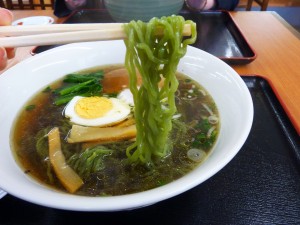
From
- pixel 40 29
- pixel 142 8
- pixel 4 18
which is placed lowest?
pixel 142 8

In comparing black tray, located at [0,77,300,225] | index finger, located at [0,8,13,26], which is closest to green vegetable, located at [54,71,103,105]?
index finger, located at [0,8,13,26]

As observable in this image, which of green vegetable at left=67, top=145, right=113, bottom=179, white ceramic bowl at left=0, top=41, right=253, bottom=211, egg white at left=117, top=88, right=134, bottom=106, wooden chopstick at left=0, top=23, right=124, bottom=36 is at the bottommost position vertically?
egg white at left=117, top=88, right=134, bottom=106

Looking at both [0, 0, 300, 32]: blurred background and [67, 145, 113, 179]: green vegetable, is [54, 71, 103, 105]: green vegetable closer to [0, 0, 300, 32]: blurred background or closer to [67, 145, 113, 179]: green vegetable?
[67, 145, 113, 179]: green vegetable

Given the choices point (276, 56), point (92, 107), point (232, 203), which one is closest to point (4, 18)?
point (92, 107)

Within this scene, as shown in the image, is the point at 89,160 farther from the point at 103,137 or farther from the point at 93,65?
the point at 93,65

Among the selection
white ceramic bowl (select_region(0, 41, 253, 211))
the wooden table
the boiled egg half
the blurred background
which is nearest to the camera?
white ceramic bowl (select_region(0, 41, 253, 211))

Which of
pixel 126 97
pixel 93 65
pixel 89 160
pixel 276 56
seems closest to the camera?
pixel 89 160

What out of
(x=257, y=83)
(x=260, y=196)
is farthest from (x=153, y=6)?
(x=260, y=196)
